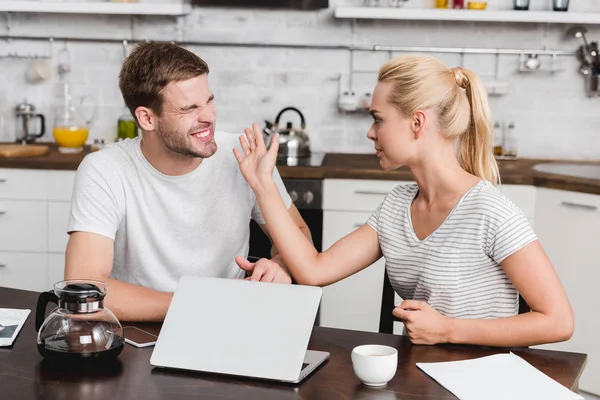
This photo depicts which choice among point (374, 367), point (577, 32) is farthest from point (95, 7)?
point (374, 367)

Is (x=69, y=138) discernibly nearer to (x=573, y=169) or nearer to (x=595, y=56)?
(x=573, y=169)

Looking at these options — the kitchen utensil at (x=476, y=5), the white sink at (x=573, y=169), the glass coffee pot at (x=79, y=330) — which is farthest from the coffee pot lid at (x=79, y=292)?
the kitchen utensil at (x=476, y=5)

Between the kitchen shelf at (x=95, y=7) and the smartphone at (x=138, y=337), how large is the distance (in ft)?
8.10

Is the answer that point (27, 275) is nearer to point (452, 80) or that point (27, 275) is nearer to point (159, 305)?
point (159, 305)

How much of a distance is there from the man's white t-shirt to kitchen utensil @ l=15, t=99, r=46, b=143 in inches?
84.1

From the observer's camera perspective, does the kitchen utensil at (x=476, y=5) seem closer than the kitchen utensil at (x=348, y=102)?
Yes

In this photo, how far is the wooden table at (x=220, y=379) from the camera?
1.47 m

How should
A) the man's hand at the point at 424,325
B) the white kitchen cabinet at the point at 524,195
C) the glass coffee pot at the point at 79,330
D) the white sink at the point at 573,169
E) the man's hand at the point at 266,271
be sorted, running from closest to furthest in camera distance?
1. the glass coffee pot at the point at 79,330
2. the man's hand at the point at 424,325
3. the man's hand at the point at 266,271
4. the white kitchen cabinet at the point at 524,195
5. the white sink at the point at 573,169

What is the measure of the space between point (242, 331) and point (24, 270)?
2569 millimetres

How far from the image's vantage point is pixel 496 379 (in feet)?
5.06

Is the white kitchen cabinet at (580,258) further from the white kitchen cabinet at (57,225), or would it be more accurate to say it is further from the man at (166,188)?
the white kitchen cabinet at (57,225)

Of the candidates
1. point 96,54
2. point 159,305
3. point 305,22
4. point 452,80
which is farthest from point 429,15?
point 159,305

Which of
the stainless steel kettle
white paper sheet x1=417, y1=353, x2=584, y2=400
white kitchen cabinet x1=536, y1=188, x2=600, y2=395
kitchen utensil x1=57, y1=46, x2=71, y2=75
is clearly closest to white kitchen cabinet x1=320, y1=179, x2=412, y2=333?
the stainless steel kettle

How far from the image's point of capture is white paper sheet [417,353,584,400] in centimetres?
148
